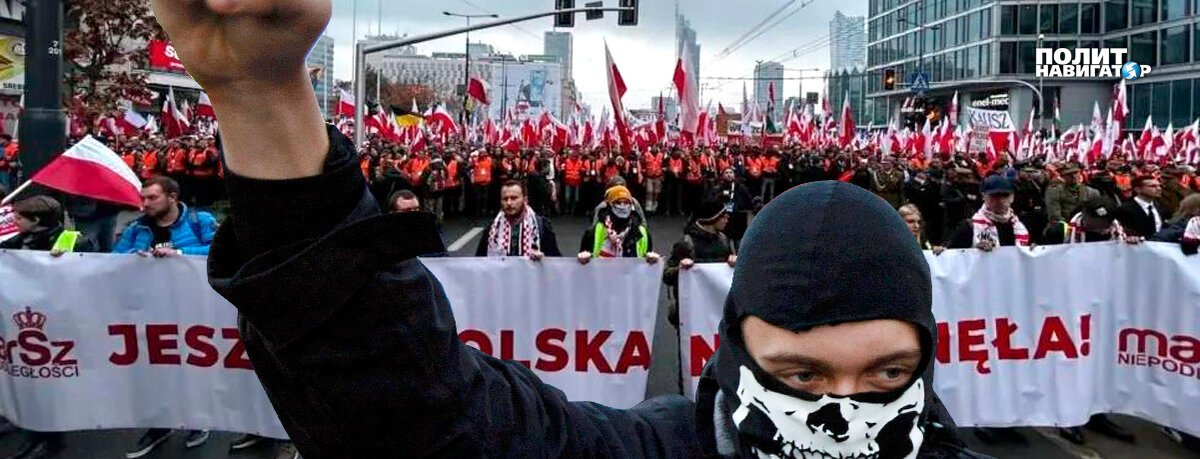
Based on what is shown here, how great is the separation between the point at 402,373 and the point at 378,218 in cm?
17

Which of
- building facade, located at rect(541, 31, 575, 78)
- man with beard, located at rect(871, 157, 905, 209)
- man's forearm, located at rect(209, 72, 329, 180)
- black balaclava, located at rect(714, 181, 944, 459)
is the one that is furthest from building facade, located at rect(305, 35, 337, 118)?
building facade, located at rect(541, 31, 575, 78)

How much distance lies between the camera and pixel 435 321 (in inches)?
41.6

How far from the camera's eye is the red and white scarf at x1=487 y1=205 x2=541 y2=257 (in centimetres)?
792

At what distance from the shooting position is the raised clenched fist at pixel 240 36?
875mm

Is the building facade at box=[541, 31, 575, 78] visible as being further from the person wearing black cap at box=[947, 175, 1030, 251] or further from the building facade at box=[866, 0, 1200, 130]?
the person wearing black cap at box=[947, 175, 1030, 251]

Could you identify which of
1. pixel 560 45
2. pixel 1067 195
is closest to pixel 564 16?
pixel 1067 195

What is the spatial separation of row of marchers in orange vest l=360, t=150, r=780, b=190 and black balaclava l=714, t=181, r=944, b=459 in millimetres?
18712

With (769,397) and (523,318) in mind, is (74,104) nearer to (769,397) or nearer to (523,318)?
(523,318)

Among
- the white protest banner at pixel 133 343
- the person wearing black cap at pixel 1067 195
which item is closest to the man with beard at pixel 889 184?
the person wearing black cap at pixel 1067 195

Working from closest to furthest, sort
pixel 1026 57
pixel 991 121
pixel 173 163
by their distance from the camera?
1. pixel 173 163
2. pixel 991 121
3. pixel 1026 57

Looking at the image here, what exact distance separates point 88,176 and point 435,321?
529 cm

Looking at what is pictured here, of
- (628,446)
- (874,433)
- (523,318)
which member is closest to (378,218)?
(628,446)

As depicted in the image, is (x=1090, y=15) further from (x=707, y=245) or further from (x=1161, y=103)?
(x=707, y=245)

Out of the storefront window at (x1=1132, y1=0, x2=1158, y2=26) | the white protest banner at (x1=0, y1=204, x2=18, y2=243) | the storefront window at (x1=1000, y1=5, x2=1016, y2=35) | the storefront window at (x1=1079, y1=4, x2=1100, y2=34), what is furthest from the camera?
the storefront window at (x1=1000, y1=5, x2=1016, y2=35)
